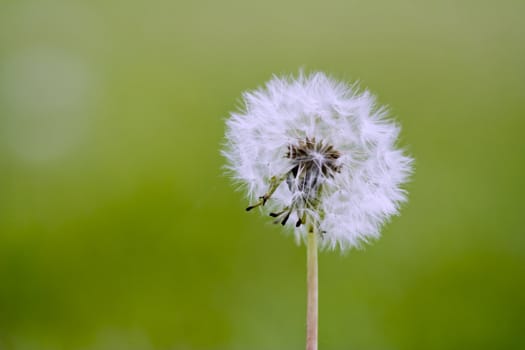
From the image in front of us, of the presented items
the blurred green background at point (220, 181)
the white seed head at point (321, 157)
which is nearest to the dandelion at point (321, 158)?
the white seed head at point (321, 157)

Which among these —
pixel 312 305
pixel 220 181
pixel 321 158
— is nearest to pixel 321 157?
pixel 321 158

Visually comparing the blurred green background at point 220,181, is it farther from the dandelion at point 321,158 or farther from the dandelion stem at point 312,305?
the dandelion stem at point 312,305

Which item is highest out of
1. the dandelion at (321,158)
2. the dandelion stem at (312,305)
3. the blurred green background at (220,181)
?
the blurred green background at (220,181)

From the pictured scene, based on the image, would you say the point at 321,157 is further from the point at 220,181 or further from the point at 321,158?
the point at 220,181

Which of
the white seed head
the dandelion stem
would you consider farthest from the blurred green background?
the dandelion stem

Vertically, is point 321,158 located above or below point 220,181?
below

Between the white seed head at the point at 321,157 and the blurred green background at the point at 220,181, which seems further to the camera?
the blurred green background at the point at 220,181

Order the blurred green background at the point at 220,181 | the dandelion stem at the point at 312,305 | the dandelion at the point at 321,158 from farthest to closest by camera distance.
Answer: the blurred green background at the point at 220,181, the dandelion at the point at 321,158, the dandelion stem at the point at 312,305
